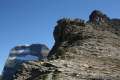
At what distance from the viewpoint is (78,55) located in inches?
1416

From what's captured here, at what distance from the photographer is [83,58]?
116 feet

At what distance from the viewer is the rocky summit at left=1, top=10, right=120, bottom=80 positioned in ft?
101

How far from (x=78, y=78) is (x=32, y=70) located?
6.28m

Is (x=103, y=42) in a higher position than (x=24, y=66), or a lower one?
higher

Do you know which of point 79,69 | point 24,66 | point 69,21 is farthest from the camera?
point 69,21

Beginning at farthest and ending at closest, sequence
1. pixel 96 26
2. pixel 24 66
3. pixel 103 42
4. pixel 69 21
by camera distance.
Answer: pixel 69 21 → pixel 96 26 → pixel 103 42 → pixel 24 66

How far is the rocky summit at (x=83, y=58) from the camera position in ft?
101

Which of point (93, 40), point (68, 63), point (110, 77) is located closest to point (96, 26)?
point (93, 40)

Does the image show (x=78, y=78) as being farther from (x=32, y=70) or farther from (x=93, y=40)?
(x=93, y=40)

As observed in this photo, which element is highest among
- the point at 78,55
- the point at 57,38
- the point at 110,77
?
the point at 57,38

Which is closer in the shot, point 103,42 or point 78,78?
point 78,78

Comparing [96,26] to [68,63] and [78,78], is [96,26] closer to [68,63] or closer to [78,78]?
[68,63]

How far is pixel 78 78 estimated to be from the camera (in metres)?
29.6

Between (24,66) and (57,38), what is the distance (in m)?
21.6
